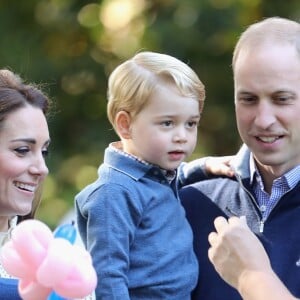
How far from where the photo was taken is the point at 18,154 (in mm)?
3713

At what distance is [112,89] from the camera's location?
155 inches

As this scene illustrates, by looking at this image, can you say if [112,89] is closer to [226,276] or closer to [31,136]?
[31,136]

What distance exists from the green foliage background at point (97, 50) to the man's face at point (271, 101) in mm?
4771

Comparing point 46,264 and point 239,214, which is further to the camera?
point 239,214

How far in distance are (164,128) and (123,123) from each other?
15 centimetres

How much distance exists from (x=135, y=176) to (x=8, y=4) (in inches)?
240

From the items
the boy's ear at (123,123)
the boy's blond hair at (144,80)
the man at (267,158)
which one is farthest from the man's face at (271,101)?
the boy's ear at (123,123)

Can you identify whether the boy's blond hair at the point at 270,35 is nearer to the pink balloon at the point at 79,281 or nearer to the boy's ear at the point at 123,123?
the boy's ear at the point at 123,123

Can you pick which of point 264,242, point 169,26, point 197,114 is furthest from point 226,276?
point 169,26

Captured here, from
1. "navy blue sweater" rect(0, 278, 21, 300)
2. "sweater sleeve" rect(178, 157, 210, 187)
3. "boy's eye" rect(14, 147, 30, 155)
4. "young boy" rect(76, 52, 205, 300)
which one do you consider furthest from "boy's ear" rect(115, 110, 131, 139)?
"navy blue sweater" rect(0, 278, 21, 300)

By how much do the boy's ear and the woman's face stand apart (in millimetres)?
285

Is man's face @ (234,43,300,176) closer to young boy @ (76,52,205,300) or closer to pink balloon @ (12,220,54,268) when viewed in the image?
young boy @ (76,52,205,300)

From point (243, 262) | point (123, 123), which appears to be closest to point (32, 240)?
point (243, 262)

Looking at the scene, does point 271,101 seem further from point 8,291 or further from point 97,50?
point 97,50
